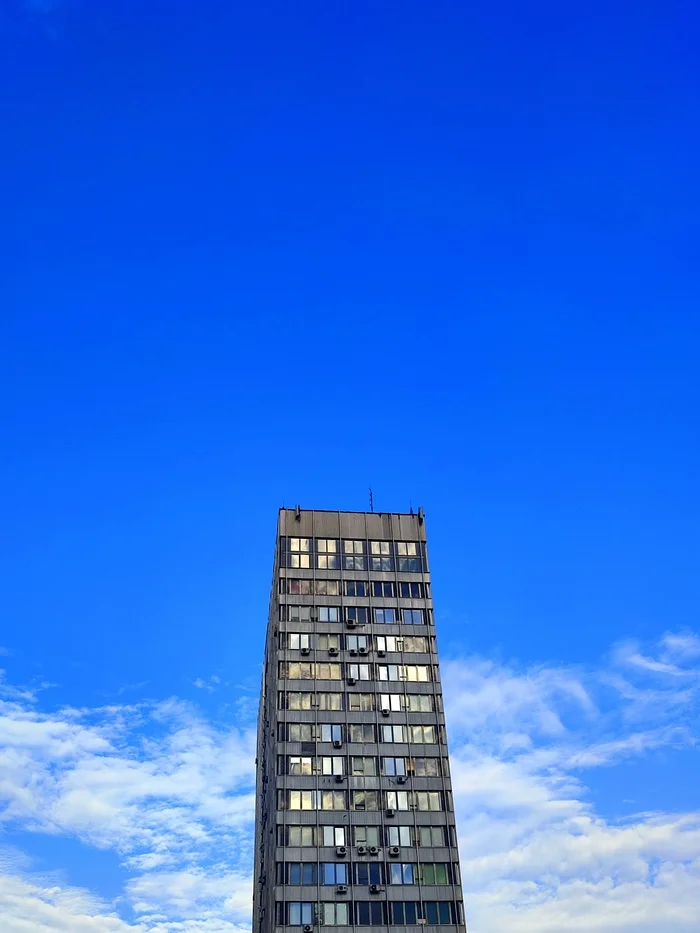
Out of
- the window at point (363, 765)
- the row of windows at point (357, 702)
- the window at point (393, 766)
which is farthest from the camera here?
the row of windows at point (357, 702)

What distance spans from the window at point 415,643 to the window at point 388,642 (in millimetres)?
615

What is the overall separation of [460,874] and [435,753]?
1161 centimetres

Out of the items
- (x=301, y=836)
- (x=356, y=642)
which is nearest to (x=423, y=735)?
(x=356, y=642)

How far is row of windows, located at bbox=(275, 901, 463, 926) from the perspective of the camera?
81688 millimetres

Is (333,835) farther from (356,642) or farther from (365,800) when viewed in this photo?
(356,642)

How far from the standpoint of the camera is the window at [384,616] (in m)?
98.6

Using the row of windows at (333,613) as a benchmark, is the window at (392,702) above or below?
below

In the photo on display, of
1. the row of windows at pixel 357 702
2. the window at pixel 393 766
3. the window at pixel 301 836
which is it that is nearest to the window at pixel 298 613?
the row of windows at pixel 357 702

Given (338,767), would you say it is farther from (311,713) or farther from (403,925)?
(403,925)

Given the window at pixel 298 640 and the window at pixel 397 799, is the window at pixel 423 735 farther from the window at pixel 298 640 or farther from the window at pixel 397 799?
the window at pixel 298 640

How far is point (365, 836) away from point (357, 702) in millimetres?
13301

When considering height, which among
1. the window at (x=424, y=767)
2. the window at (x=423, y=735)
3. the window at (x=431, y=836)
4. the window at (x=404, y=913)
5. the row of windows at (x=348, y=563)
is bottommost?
the window at (x=404, y=913)

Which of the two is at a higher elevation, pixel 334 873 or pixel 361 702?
pixel 361 702

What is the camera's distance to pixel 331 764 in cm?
8944
